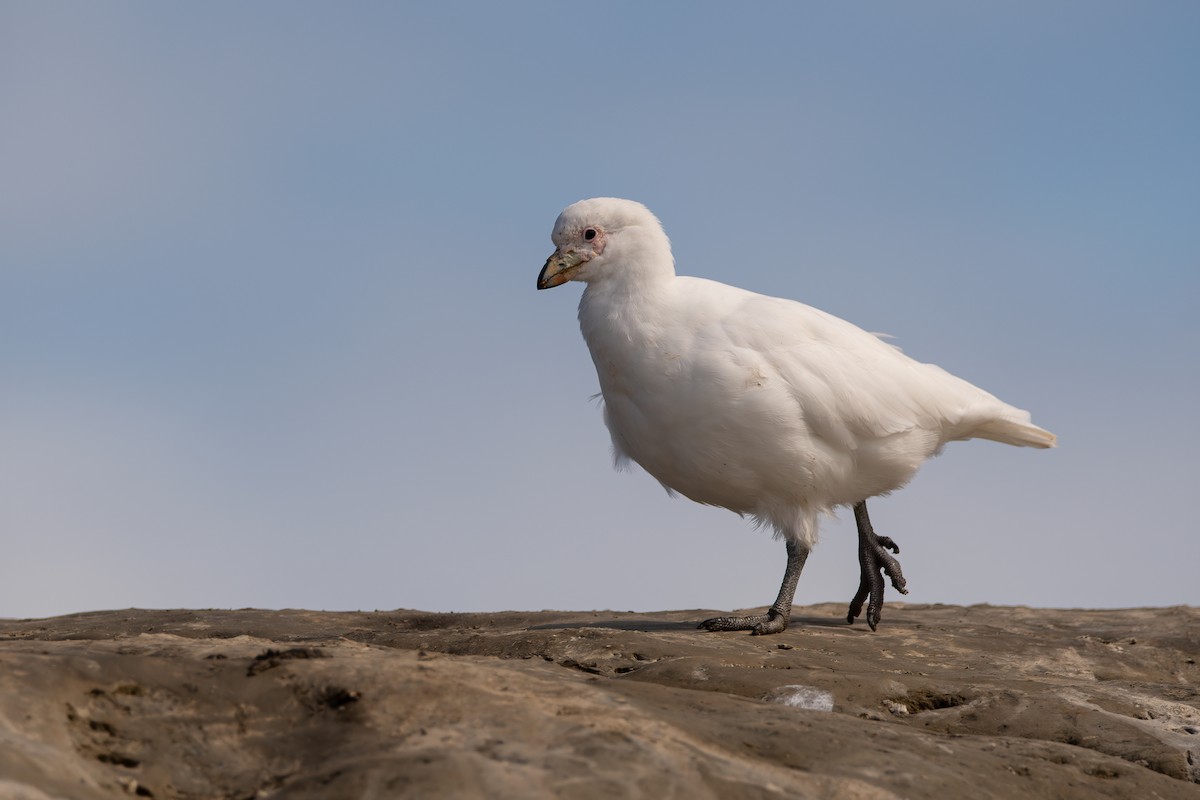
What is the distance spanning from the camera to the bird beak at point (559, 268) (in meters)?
9.83

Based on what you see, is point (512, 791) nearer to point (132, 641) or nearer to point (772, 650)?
point (132, 641)

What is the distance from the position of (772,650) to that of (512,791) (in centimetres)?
430

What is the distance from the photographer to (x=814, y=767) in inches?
203

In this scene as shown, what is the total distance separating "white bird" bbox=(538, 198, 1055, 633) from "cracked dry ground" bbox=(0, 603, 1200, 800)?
169cm

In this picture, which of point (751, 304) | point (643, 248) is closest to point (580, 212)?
point (643, 248)

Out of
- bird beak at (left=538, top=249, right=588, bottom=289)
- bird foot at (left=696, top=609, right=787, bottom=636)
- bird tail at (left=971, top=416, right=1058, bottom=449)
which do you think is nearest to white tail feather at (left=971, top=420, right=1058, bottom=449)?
bird tail at (left=971, top=416, right=1058, bottom=449)

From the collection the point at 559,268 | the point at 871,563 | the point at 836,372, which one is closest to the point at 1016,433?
the point at 871,563

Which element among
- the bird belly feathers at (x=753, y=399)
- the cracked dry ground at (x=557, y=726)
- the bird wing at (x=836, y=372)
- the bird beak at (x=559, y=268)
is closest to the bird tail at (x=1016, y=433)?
the bird wing at (x=836, y=372)

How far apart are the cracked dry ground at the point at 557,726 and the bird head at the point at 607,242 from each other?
2.96 meters

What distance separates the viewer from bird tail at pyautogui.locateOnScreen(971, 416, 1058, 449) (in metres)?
11.0

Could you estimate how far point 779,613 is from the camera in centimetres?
963

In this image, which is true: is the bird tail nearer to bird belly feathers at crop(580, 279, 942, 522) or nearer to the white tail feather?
the white tail feather

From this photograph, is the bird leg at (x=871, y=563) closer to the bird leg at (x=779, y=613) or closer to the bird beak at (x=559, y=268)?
the bird leg at (x=779, y=613)

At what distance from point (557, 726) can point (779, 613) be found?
16.2 ft
